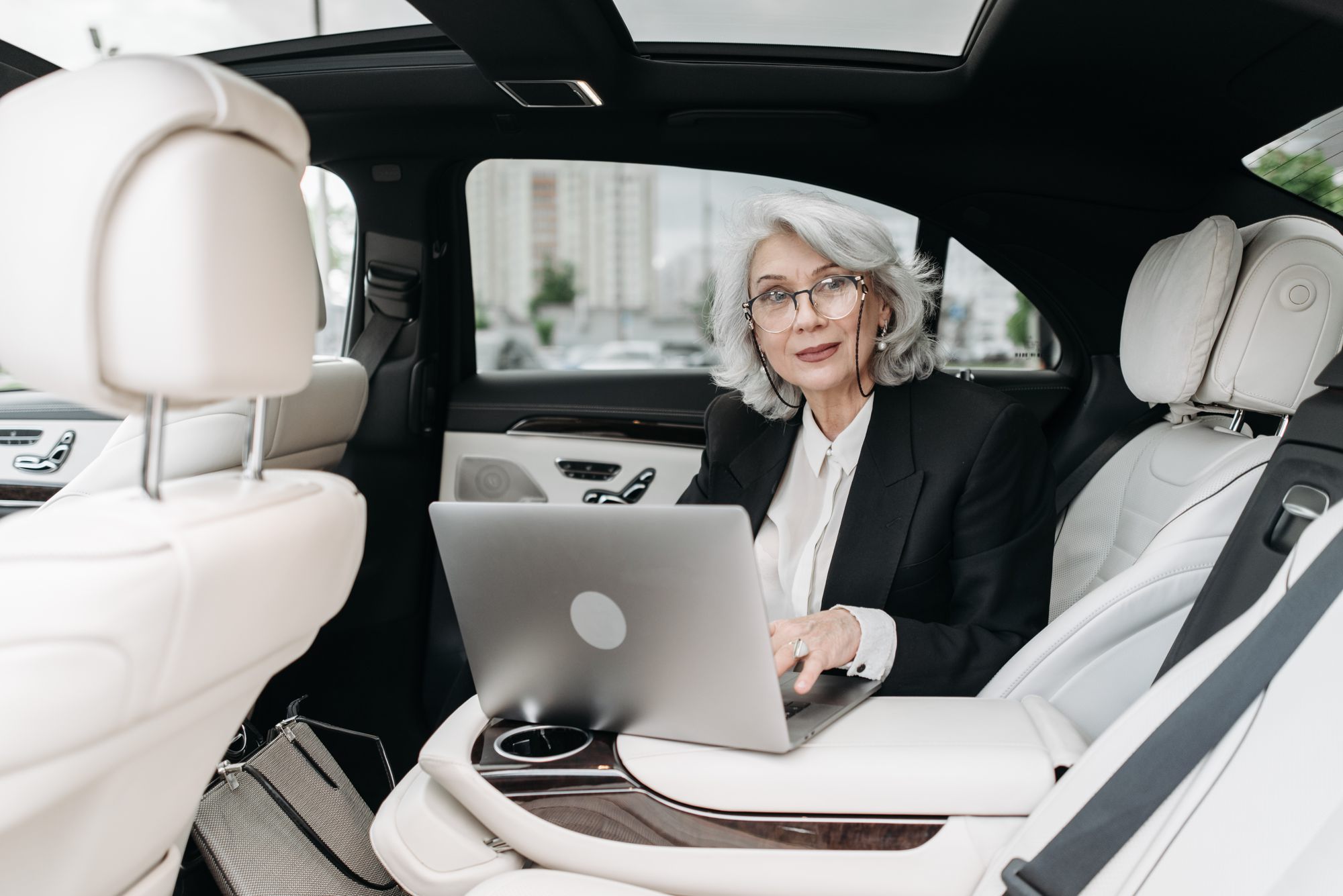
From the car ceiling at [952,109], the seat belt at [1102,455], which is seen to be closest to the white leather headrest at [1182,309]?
the seat belt at [1102,455]

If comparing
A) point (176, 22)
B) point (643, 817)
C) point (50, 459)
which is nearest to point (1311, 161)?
point (643, 817)

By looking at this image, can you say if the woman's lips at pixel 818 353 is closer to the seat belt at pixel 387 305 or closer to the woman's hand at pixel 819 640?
the woman's hand at pixel 819 640

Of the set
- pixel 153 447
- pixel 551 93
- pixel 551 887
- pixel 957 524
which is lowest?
pixel 551 887

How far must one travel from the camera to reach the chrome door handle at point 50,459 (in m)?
2.19

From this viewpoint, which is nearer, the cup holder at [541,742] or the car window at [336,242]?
the cup holder at [541,742]

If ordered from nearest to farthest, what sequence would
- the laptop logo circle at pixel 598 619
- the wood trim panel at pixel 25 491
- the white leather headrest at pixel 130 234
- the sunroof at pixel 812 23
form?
the white leather headrest at pixel 130 234
the laptop logo circle at pixel 598 619
the sunroof at pixel 812 23
the wood trim panel at pixel 25 491

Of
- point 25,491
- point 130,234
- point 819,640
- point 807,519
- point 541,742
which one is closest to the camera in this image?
point 130,234

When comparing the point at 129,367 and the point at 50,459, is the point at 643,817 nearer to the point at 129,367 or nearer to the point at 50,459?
the point at 129,367

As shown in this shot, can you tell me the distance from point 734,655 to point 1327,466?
62cm

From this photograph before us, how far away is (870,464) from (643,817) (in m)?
0.68

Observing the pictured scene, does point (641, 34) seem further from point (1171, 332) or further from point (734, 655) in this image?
point (734, 655)

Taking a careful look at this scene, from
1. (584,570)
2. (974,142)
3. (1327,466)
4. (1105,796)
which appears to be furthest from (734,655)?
(974,142)

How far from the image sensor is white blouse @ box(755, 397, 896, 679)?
152 centimetres

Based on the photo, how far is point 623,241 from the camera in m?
18.5
